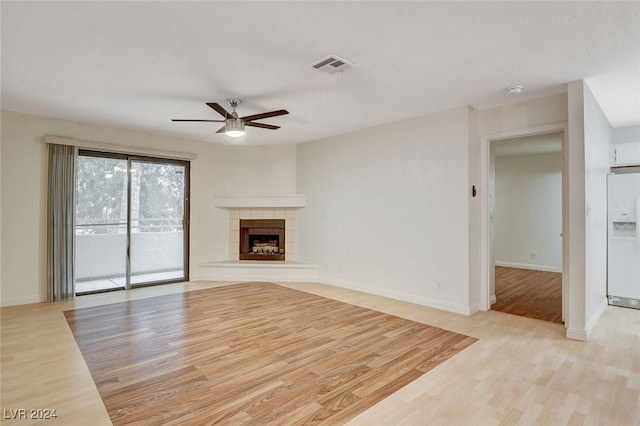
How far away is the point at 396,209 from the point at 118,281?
4652 mm

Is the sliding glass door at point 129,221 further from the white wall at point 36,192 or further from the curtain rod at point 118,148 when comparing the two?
the white wall at point 36,192

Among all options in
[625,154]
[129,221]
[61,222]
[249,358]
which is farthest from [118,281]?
[625,154]

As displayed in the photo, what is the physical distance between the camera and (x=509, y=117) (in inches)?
157

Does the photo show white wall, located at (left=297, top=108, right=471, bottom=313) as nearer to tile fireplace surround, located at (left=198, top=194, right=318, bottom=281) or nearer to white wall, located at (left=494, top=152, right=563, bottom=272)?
tile fireplace surround, located at (left=198, top=194, right=318, bottom=281)

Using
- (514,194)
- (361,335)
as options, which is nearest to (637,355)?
(361,335)

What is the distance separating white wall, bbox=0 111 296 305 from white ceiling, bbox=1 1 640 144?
0.41 metres

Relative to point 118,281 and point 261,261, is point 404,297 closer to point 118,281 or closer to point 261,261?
point 261,261

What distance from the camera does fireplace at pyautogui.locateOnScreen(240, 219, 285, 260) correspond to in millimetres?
6539

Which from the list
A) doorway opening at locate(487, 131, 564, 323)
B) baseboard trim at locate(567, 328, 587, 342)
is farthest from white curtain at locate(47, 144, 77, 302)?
doorway opening at locate(487, 131, 564, 323)

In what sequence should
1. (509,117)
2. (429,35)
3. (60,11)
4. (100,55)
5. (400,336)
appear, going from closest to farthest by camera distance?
(60,11), (429,35), (100,55), (400,336), (509,117)

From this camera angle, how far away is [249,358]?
2793 mm

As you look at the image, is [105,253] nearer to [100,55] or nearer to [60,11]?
[100,55]

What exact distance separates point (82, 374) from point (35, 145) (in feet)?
12.0

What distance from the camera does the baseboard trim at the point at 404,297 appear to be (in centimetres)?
405
